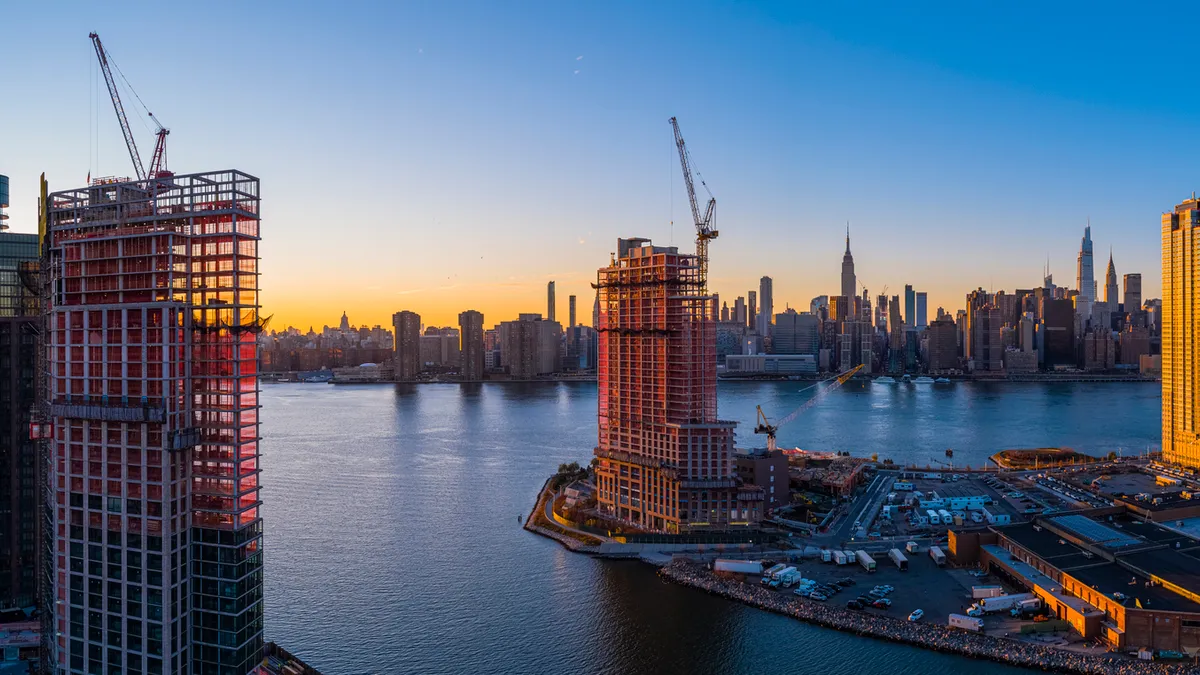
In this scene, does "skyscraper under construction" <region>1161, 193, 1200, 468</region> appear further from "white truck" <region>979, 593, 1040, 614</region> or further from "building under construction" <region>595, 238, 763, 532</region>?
"building under construction" <region>595, 238, 763, 532</region>

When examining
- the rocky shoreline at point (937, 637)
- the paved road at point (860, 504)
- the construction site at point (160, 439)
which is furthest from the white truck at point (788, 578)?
the construction site at point (160, 439)

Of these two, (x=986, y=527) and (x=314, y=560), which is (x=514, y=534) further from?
(x=986, y=527)

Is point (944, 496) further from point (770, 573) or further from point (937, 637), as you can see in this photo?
point (937, 637)

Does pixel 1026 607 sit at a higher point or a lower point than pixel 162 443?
lower

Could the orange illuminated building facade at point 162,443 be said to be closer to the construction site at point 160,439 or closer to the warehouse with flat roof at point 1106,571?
the construction site at point 160,439

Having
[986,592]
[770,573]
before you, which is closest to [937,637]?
[986,592]

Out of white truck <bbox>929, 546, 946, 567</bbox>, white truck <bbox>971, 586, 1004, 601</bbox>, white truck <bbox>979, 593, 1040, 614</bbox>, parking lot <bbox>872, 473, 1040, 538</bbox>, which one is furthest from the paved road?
white truck <bbox>979, 593, 1040, 614</bbox>

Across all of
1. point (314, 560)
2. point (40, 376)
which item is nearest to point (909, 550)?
point (314, 560)
